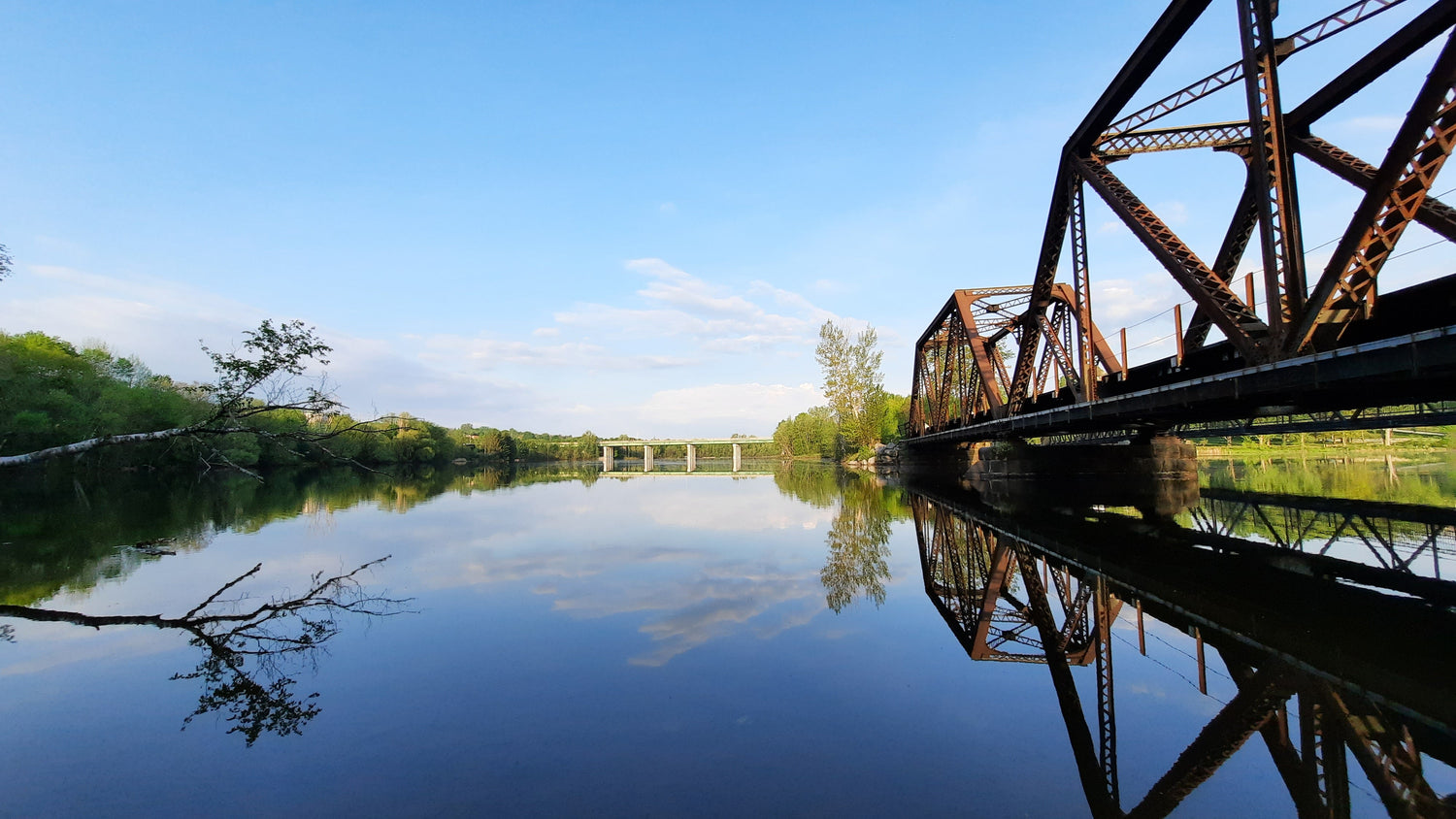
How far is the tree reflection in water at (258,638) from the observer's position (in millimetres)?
5406

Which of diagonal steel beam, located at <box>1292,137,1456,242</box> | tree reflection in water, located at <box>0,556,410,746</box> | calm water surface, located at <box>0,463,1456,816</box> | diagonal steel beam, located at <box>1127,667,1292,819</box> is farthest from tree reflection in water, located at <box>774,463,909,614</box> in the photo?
diagonal steel beam, located at <box>1292,137,1456,242</box>

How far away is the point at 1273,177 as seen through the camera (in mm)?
9055

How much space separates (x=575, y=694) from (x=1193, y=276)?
12.8 m

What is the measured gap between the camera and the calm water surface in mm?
3955

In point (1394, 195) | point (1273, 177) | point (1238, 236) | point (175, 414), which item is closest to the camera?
point (1394, 195)

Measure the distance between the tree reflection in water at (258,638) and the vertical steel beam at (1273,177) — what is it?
13.5m

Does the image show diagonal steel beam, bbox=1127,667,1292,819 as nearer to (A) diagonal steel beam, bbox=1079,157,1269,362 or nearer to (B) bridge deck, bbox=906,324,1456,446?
(B) bridge deck, bbox=906,324,1456,446

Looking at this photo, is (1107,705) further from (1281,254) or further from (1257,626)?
(1281,254)

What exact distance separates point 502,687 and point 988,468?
30285mm

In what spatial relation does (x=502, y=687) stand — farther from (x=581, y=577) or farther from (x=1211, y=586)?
(x=1211, y=586)

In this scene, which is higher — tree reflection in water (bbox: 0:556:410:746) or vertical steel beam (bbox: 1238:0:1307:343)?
vertical steel beam (bbox: 1238:0:1307:343)

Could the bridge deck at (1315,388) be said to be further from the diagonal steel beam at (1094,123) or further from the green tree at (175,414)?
the green tree at (175,414)

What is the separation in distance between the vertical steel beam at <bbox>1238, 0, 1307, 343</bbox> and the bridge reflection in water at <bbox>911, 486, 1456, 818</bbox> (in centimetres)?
430

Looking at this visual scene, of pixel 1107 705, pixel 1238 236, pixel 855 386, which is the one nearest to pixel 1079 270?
pixel 1238 236
